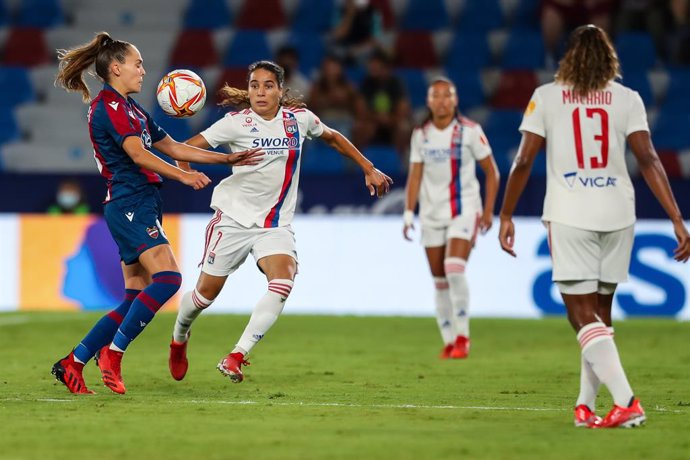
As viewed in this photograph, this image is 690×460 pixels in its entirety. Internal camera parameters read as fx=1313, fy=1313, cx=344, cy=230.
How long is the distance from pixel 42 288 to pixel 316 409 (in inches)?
333

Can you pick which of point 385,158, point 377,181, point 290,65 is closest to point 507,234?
point 377,181

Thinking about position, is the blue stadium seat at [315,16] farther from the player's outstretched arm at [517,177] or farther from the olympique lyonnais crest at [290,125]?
the player's outstretched arm at [517,177]

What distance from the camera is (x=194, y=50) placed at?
19438 millimetres

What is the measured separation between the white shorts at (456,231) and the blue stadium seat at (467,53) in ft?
28.2

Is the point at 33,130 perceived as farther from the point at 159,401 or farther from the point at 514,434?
the point at 514,434

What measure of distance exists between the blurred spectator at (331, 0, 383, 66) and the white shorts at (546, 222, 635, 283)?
40.9ft

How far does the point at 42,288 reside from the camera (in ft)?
49.0

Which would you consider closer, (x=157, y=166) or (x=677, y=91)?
(x=157, y=166)

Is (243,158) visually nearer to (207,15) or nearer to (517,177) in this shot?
(517,177)

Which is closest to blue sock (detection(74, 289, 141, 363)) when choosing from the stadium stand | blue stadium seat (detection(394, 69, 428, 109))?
the stadium stand

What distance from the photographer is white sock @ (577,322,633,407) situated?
6.34m

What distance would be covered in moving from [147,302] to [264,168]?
4.09ft

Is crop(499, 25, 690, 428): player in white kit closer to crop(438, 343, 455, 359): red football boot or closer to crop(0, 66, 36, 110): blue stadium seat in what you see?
crop(438, 343, 455, 359): red football boot

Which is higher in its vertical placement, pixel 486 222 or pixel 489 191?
pixel 489 191
